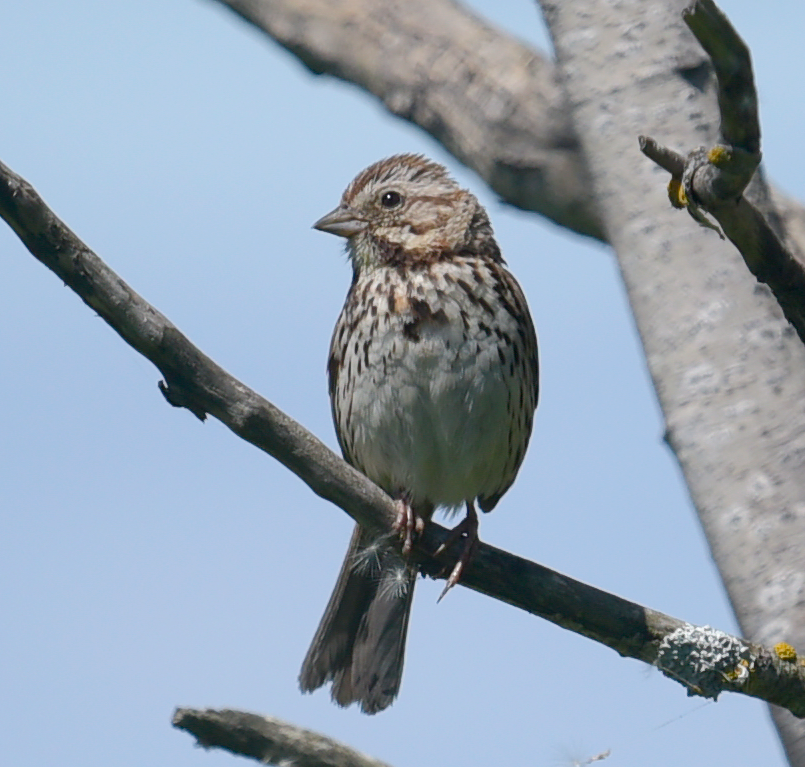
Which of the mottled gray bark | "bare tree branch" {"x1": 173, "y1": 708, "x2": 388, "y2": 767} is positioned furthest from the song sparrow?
"bare tree branch" {"x1": 173, "y1": 708, "x2": 388, "y2": 767}

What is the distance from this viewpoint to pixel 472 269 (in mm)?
4875

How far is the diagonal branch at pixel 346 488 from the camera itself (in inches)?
111

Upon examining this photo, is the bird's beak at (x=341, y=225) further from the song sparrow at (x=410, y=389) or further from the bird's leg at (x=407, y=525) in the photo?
the bird's leg at (x=407, y=525)

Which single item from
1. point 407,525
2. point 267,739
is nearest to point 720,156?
point 267,739

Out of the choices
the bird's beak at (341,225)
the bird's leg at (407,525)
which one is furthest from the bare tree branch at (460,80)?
the bird's leg at (407,525)

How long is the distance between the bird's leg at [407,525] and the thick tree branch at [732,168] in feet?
4.00

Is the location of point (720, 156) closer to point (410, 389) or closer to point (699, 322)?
point (699, 322)

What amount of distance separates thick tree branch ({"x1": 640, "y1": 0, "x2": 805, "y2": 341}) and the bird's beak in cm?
226

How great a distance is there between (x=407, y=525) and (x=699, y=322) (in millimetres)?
1000

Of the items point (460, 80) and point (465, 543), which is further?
point (460, 80)

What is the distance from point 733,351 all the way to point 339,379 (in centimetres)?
156

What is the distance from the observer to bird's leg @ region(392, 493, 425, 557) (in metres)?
3.76

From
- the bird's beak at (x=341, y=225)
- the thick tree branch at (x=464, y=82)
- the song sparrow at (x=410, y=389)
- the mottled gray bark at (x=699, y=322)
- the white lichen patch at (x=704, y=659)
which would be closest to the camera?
the white lichen patch at (x=704, y=659)

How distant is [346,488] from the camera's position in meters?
3.36
